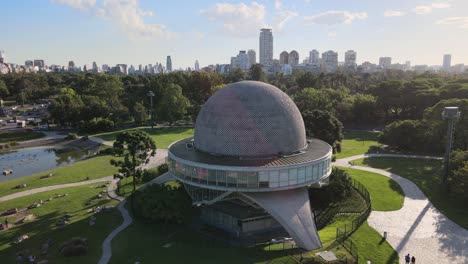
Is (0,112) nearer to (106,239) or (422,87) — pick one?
(106,239)

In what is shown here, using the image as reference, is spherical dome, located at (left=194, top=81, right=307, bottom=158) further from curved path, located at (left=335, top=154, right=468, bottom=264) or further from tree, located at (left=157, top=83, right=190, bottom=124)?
tree, located at (left=157, top=83, right=190, bottom=124)

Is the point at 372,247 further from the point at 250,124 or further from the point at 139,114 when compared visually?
the point at 139,114

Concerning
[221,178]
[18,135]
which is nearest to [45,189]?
[221,178]

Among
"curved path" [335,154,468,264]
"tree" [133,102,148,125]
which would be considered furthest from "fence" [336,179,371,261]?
"tree" [133,102,148,125]

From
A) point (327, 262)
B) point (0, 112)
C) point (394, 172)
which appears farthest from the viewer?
point (0, 112)

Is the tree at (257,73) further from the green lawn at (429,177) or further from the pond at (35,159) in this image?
the green lawn at (429,177)

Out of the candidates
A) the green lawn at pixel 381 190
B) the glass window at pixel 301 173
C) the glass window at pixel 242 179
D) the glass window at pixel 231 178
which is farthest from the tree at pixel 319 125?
the glass window at pixel 231 178

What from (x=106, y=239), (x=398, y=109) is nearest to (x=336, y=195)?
(x=106, y=239)
